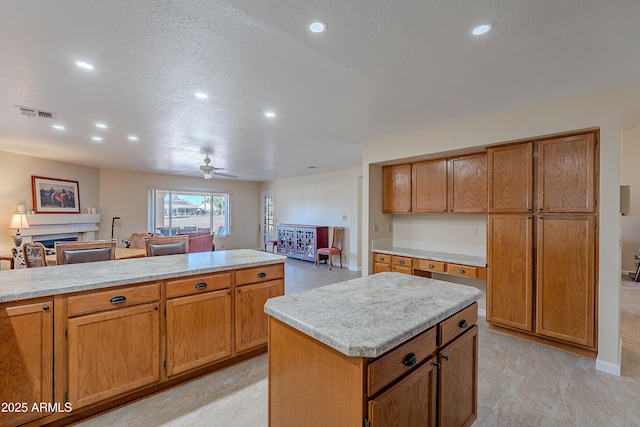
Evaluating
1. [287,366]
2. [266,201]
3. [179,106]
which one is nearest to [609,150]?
[287,366]

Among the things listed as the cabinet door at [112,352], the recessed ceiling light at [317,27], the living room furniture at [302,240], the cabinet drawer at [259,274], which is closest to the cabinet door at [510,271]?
the cabinet drawer at [259,274]

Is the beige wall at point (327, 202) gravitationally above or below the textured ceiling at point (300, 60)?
below

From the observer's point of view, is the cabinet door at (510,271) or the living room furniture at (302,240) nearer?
the cabinet door at (510,271)

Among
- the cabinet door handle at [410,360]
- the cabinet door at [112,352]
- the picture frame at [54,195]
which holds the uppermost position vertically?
the picture frame at [54,195]

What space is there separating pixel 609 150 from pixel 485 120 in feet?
3.55

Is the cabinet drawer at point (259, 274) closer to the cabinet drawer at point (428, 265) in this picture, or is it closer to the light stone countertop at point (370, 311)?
the light stone countertop at point (370, 311)

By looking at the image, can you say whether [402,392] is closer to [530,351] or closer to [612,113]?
[530,351]

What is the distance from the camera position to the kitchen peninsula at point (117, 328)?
163cm

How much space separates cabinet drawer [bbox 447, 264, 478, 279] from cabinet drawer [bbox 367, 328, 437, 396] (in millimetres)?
2362

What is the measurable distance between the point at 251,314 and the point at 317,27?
226 cm

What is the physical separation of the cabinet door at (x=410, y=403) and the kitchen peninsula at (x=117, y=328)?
5.45ft

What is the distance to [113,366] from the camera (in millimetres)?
1887

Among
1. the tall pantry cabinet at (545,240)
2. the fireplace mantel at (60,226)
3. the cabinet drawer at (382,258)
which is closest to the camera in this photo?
the tall pantry cabinet at (545,240)

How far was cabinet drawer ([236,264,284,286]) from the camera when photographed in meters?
2.48
